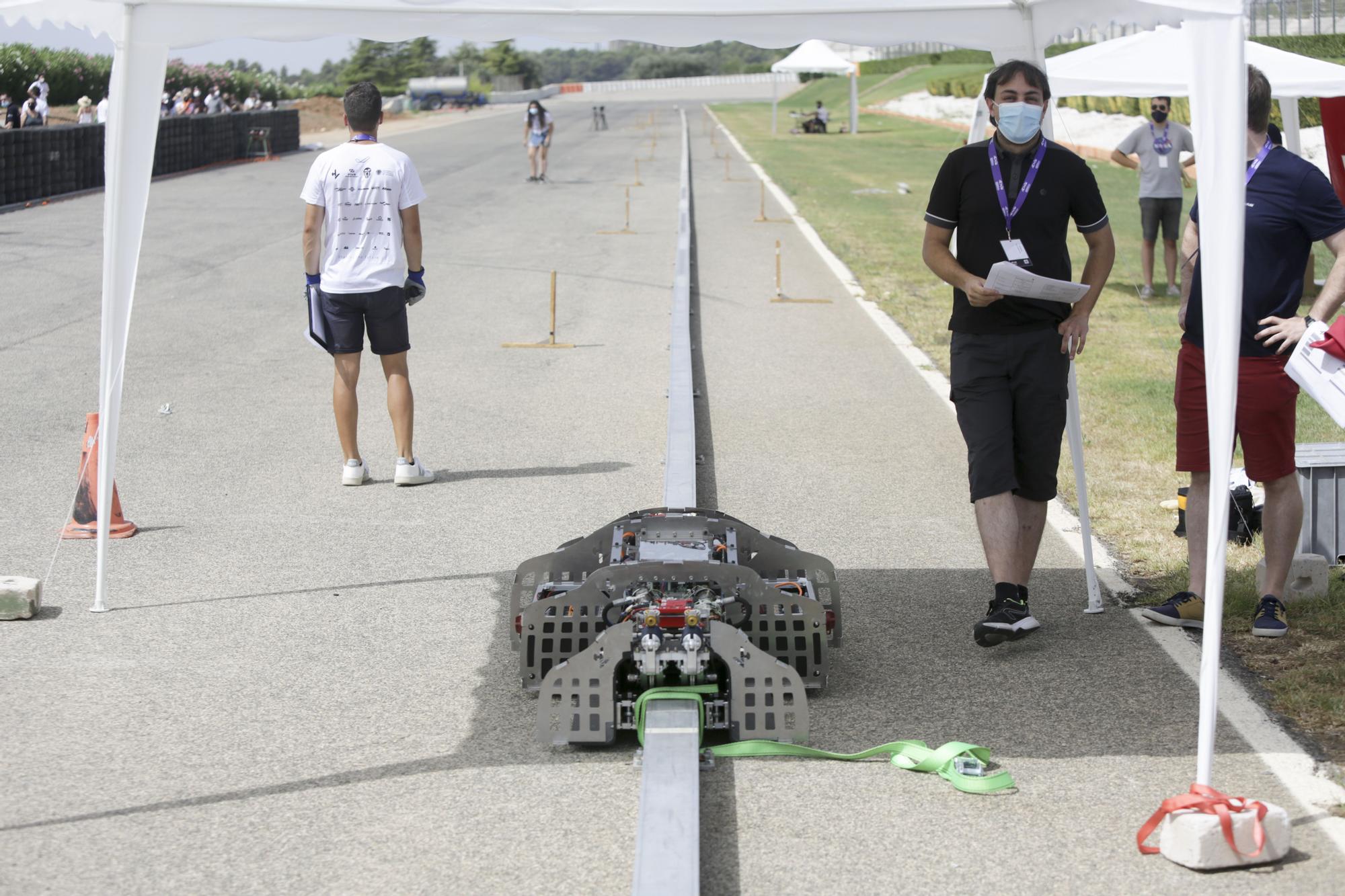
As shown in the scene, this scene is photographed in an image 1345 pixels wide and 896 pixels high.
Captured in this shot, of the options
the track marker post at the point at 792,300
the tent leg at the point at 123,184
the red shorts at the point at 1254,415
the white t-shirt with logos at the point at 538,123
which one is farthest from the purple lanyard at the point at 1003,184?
the white t-shirt with logos at the point at 538,123

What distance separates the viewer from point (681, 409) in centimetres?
948

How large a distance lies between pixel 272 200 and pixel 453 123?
47267 millimetres

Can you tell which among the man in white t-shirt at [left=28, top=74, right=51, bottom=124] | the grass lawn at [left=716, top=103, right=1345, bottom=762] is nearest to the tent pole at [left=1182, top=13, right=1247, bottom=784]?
the grass lawn at [left=716, top=103, right=1345, bottom=762]

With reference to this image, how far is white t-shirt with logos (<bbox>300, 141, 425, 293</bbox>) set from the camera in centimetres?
812

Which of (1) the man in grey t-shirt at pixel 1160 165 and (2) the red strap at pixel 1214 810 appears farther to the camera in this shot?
(1) the man in grey t-shirt at pixel 1160 165

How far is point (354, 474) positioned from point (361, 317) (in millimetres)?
903

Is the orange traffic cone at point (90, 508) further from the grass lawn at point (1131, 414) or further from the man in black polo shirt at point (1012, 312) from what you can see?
the grass lawn at point (1131, 414)

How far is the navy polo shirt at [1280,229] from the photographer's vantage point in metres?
5.74

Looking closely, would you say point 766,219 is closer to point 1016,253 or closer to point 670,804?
point 1016,253

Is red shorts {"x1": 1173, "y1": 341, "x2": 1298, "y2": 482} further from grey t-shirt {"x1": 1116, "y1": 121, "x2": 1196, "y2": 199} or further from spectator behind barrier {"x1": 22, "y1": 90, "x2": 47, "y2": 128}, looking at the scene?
spectator behind barrier {"x1": 22, "y1": 90, "x2": 47, "y2": 128}

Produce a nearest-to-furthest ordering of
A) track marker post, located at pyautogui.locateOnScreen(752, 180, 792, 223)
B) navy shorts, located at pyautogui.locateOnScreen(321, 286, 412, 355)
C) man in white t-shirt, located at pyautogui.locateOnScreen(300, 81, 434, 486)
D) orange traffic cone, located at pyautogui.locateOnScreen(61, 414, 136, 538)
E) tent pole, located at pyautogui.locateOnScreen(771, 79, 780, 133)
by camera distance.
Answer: orange traffic cone, located at pyautogui.locateOnScreen(61, 414, 136, 538) < man in white t-shirt, located at pyautogui.locateOnScreen(300, 81, 434, 486) < navy shorts, located at pyautogui.locateOnScreen(321, 286, 412, 355) < track marker post, located at pyautogui.locateOnScreen(752, 180, 792, 223) < tent pole, located at pyautogui.locateOnScreen(771, 79, 780, 133)

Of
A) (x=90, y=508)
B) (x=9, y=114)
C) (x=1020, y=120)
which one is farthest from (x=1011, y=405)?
(x=9, y=114)

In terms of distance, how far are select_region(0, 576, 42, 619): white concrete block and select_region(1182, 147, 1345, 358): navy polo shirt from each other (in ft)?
16.3

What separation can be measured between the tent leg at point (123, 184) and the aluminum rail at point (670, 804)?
273 cm
